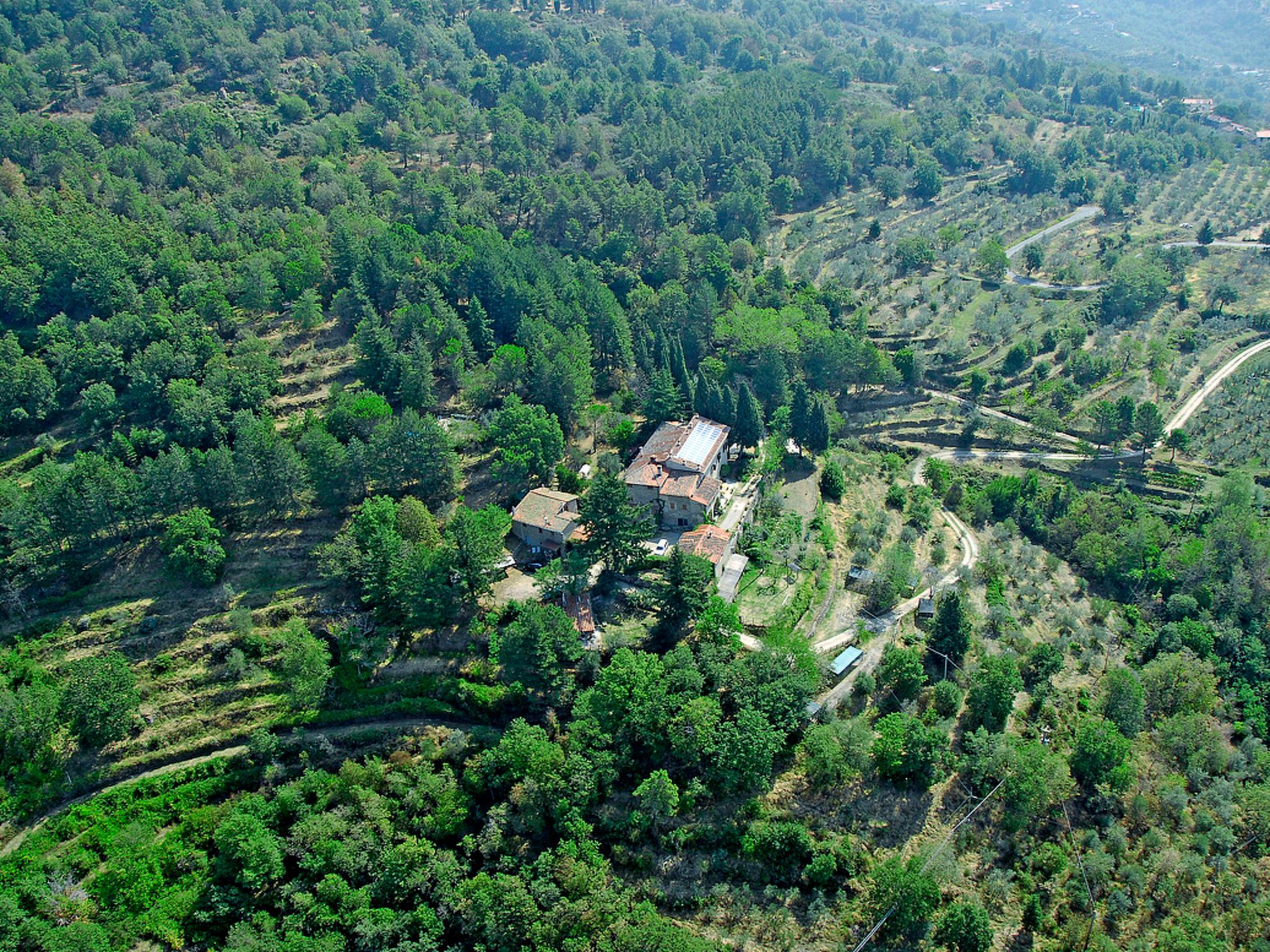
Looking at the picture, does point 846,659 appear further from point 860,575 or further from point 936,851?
point 936,851

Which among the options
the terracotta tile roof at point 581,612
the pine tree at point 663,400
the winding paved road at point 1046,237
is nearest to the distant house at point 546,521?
the terracotta tile roof at point 581,612

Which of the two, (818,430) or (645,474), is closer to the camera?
(645,474)

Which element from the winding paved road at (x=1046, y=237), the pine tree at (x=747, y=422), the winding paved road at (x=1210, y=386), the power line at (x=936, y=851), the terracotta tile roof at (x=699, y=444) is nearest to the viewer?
the power line at (x=936, y=851)

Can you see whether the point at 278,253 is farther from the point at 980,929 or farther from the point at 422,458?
the point at 980,929

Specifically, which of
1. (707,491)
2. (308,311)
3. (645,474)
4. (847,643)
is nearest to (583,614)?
(645,474)

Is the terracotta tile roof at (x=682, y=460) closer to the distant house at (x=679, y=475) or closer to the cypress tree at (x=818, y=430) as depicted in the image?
the distant house at (x=679, y=475)

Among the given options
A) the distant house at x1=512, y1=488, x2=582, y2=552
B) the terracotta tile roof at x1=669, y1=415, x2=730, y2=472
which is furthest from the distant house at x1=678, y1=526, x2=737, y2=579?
the distant house at x1=512, y1=488, x2=582, y2=552

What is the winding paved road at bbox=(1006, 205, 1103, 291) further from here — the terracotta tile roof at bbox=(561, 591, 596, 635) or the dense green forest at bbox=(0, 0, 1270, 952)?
the terracotta tile roof at bbox=(561, 591, 596, 635)
